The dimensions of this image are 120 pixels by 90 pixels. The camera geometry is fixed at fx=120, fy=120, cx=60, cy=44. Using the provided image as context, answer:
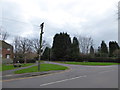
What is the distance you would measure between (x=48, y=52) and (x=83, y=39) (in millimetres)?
21564

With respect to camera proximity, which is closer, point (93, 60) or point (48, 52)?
point (93, 60)

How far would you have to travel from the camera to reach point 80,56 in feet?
166

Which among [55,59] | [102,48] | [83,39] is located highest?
[83,39]

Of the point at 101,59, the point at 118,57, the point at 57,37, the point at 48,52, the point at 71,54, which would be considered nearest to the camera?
the point at 118,57

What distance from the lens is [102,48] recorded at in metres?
63.7

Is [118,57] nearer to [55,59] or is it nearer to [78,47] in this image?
[78,47]

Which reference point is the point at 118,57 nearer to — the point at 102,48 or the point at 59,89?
the point at 102,48

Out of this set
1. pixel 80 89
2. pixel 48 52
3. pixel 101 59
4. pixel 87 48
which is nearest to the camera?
pixel 80 89

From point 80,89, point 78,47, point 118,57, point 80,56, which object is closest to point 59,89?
point 80,89

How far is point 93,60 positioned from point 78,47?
1408 cm

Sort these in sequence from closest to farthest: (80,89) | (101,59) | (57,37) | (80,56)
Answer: (80,89), (101,59), (80,56), (57,37)

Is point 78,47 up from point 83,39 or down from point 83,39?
down

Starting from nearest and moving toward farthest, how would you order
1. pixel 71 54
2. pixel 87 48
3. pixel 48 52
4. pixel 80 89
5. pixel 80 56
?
pixel 80 89
pixel 80 56
pixel 71 54
pixel 87 48
pixel 48 52

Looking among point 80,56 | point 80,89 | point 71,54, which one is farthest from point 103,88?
point 71,54
